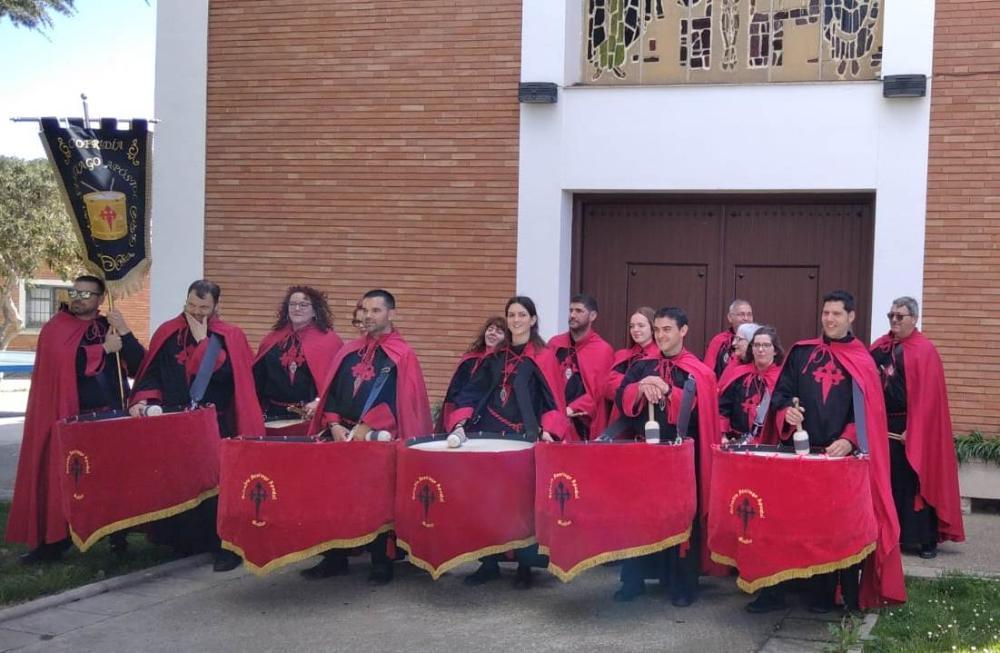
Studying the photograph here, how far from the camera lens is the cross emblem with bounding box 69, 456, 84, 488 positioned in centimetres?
725

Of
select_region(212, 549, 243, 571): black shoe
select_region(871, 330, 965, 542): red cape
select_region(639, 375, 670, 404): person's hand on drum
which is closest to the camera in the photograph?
select_region(639, 375, 670, 404): person's hand on drum

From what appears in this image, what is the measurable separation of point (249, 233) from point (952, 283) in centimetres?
711

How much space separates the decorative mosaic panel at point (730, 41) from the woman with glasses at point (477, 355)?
4630mm

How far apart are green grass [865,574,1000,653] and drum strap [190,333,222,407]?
4567 millimetres

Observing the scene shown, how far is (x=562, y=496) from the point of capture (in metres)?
6.55

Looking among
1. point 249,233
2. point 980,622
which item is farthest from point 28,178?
point 980,622

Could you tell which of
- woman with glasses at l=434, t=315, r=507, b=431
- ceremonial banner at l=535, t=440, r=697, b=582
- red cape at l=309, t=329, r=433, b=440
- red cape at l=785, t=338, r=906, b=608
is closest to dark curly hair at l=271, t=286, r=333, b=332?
red cape at l=309, t=329, r=433, b=440

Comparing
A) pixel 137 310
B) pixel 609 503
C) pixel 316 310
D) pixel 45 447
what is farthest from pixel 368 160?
pixel 137 310

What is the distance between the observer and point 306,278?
481 inches

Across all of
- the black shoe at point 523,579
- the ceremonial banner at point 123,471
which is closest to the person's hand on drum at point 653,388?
the black shoe at point 523,579

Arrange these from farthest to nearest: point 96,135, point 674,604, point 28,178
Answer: point 28,178, point 96,135, point 674,604

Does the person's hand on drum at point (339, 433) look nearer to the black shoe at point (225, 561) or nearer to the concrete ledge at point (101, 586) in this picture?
the black shoe at point (225, 561)

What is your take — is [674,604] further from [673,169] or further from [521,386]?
[673,169]

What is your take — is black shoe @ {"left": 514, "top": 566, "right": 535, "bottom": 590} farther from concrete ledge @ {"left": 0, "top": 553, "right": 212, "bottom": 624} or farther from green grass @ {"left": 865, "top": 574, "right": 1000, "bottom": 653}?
concrete ledge @ {"left": 0, "top": 553, "right": 212, "bottom": 624}
